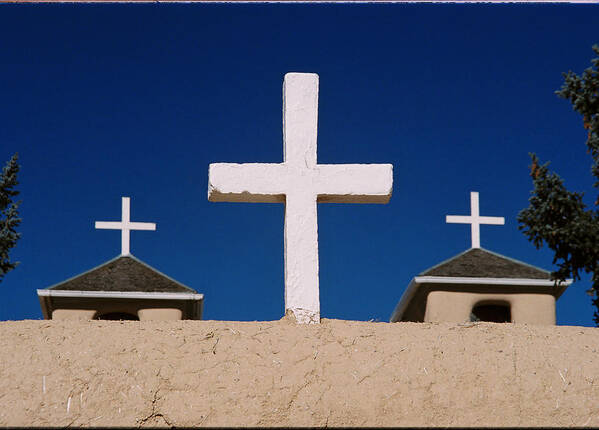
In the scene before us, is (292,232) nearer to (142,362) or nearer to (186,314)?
(142,362)

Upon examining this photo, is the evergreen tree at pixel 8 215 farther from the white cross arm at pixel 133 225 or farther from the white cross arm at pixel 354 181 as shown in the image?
the white cross arm at pixel 354 181

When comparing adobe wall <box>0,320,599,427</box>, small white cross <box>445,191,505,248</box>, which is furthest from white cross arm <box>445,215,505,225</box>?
Answer: adobe wall <box>0,320,599,427</box>

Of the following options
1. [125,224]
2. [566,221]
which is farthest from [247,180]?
[125,224]

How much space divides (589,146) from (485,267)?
204 inches

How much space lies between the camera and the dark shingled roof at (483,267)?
17094mm

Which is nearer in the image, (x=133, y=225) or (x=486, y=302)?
(x=486, y=302)

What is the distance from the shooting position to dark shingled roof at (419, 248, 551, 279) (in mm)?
17094

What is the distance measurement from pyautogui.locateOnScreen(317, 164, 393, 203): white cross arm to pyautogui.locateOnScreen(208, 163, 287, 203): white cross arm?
15.6 inches

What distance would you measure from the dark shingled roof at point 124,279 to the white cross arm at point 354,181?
10681 mm

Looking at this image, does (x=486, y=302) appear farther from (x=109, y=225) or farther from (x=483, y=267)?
(x=109, y=225)

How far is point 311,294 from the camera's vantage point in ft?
22.4

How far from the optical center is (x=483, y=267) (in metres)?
17.4

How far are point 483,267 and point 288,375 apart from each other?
1216cm

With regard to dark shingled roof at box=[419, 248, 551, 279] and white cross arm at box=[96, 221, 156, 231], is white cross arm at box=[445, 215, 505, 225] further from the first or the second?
white cross arm at box=[96, 221, 156, 231]
